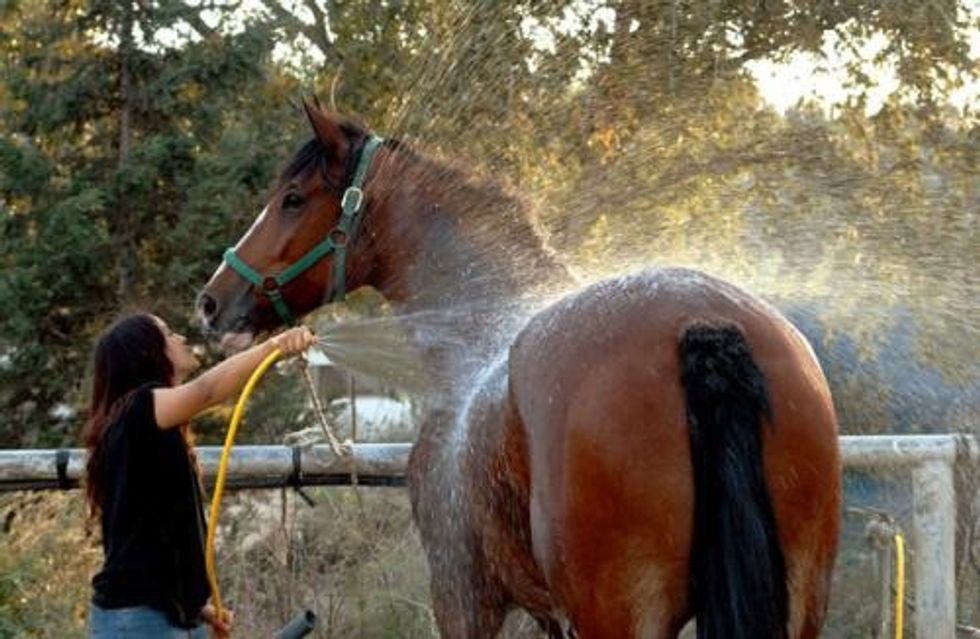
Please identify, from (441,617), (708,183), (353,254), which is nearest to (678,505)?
(441,617)

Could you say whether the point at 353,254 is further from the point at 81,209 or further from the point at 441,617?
the point at 81,209

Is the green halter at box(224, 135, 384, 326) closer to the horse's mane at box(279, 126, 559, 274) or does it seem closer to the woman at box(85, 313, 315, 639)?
the horse's mane at box(279, 126, 559, 274)

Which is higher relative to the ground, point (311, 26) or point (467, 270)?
point (311, 26)

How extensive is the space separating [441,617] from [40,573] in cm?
238

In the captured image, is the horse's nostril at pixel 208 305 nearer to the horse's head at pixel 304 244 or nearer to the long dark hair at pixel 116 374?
the horse's head at pixel 304 244

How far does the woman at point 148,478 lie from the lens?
162 inches

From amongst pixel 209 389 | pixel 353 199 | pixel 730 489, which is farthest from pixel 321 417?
pixel 730 489

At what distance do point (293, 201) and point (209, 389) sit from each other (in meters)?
1.39

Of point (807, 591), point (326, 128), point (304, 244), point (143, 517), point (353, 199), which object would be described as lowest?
point (807, 591)

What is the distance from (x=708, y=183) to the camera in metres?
7.53

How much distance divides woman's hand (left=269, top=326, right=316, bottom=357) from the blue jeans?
77 centimetres

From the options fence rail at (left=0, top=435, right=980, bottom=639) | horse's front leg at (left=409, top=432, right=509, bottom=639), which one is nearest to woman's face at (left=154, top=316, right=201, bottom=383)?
horse's front leg at (left=409, top=432, right=509, bottom=639)

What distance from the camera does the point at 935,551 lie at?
209 inches

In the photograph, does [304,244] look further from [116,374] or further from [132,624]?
[132,624]
